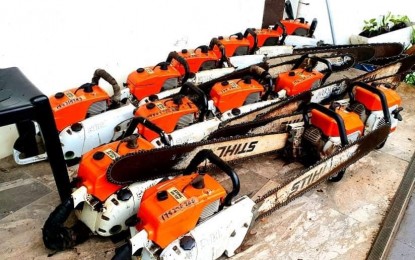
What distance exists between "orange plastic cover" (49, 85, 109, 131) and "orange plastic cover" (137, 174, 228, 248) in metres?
1.12

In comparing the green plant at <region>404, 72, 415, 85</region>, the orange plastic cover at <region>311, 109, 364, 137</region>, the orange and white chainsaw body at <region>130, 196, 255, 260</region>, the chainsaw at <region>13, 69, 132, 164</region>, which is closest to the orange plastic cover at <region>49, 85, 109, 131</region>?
the chainsaw at <region>13, 69, 132, 164</region>

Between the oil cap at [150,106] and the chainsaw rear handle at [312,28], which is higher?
the chainsaw rear handle at [312,28]

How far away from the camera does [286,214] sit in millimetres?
2596

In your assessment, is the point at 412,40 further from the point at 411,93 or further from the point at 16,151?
the point at 16,151

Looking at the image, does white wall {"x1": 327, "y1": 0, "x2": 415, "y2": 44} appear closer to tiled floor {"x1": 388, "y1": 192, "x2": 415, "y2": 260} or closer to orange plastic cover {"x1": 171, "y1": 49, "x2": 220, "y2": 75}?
orange plastic cover {"x1": 171, "y1": 49, "x2": 220, "y2": 75}

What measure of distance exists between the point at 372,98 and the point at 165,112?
1735mm

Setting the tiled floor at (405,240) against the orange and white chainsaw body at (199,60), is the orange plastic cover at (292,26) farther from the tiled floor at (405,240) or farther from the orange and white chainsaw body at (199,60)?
the tiled floor at (405,240)

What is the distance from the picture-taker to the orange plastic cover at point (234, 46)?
4180mm

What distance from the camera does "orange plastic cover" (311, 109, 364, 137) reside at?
2.76 meters

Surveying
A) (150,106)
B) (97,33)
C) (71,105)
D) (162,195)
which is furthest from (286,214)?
(97,33)

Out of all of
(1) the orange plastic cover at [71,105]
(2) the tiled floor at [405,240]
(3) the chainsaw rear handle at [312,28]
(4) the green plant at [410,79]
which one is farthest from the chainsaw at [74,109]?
(4) the green plant at [410,79]

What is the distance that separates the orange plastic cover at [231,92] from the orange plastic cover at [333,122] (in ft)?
2.05

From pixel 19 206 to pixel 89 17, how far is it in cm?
168

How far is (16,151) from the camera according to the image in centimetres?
285
